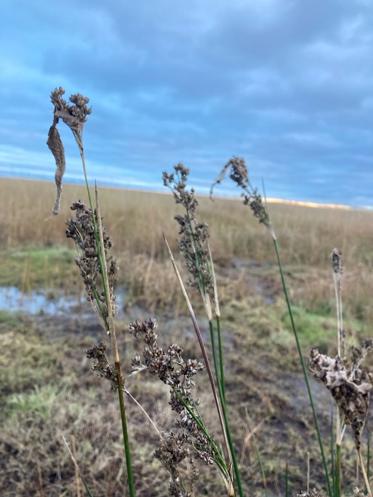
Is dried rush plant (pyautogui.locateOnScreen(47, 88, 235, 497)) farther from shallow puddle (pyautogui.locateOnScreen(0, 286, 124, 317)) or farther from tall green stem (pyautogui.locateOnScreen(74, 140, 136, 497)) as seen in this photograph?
shallow puddle (pyautogui.locateOnScreen(0, 286, 124, 317))

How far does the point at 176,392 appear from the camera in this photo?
670 mm

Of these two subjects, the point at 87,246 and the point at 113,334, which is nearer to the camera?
the point at 113,334

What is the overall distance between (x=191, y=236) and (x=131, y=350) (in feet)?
11.2

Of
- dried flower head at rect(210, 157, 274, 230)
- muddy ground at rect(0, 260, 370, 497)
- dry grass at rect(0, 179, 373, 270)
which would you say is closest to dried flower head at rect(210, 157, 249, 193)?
dried flower head at rect(210, 157, 274, 230)

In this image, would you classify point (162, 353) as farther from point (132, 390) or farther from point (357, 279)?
point (357, 279)

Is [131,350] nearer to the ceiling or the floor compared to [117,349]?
nearer to the floor

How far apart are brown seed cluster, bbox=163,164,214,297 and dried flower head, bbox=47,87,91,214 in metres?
0.46

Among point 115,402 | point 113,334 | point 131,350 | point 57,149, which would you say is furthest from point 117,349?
point 131,350

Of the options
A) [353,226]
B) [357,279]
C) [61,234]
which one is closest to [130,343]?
[357,279]

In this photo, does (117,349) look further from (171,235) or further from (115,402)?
(171,235)

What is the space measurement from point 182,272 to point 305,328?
213cm

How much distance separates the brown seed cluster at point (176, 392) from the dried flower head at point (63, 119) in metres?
0.22

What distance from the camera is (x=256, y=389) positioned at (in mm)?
3805

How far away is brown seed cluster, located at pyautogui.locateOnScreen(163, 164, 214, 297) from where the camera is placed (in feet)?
3.52
